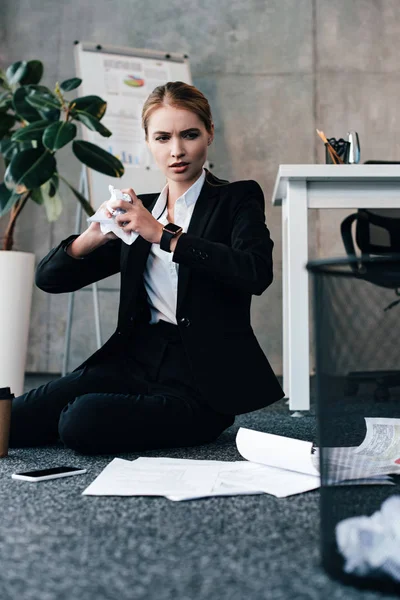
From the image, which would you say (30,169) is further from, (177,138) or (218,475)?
(218,475)

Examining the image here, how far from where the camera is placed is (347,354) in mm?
914

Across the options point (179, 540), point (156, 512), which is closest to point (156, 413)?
point (156, 512)

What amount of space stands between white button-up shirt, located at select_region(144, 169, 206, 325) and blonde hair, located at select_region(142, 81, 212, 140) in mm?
161

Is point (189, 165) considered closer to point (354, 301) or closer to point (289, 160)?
point (354, 301)

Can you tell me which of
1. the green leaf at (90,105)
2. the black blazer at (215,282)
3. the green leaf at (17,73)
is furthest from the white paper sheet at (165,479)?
the green leaf at (17,73)

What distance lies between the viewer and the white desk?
2.12m

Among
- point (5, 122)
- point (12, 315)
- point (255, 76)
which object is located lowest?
point (12, 315)

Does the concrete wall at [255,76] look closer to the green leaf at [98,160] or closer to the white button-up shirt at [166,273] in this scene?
the green leaf at [98,160]

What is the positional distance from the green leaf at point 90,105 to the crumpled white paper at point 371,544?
7.21 ft

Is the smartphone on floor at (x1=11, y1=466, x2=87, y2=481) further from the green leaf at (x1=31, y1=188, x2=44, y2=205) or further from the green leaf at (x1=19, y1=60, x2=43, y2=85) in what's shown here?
the green leaf at (x1=19, y1=60, x2=43, y2=85)

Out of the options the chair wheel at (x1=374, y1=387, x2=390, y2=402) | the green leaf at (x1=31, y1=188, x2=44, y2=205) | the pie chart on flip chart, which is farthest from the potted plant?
the chair wheel at (x1=374, y1=387, x2=390, y2=402)

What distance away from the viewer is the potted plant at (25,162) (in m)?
Result: 2.52

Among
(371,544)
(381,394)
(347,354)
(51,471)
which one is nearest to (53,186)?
(51,471)

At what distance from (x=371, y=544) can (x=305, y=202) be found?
4.97ft
